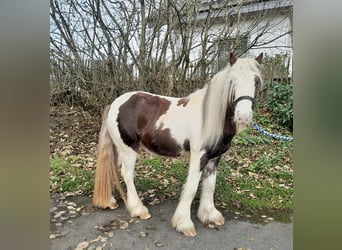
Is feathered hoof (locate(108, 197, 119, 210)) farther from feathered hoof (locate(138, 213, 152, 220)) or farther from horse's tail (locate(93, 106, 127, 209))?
feathered hoof (locate(138, 213, 152, 220))

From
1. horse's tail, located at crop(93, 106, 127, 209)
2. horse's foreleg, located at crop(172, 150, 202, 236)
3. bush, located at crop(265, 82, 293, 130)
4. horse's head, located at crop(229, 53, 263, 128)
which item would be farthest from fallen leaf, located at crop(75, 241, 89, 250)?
bush, located at crop(265, 82, 293, 130)

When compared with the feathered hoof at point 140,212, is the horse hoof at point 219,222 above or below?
below

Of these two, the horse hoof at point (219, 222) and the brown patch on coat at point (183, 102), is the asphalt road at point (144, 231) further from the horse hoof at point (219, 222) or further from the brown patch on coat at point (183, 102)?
the brown patch on coat at point (183, 102)

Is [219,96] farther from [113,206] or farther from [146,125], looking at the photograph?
[113,206]

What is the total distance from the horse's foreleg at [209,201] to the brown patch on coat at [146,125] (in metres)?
0.17

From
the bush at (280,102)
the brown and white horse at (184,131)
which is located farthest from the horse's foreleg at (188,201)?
the bush at (280,102)

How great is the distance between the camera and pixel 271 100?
1.21 metres

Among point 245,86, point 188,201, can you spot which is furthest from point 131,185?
point 245,86

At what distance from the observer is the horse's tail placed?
4.37 feet

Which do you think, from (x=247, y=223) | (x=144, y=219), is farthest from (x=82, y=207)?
(x=247, y=223)

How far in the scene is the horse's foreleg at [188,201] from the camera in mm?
1252

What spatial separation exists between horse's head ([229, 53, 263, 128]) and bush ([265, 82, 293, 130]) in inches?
2.8
